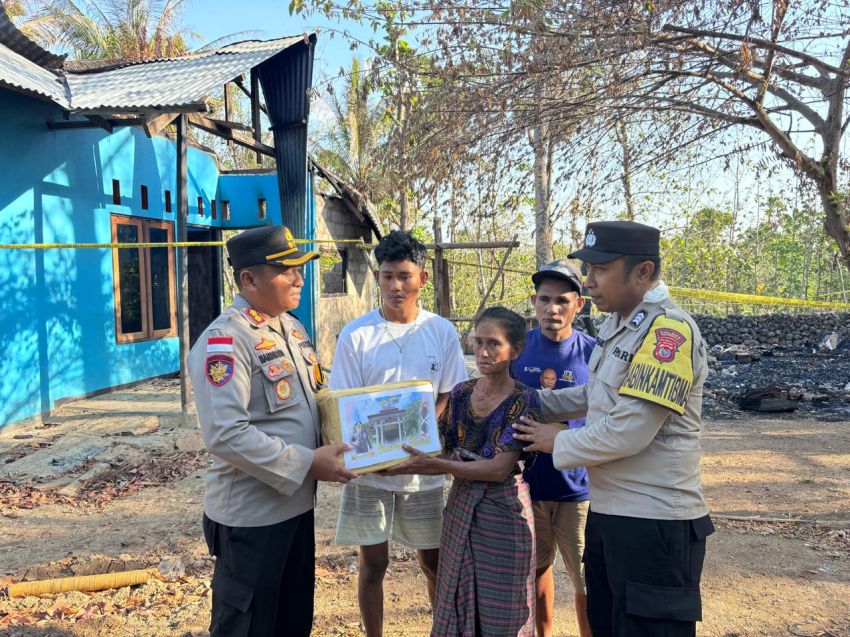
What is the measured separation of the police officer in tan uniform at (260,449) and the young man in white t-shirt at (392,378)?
36 centimetres

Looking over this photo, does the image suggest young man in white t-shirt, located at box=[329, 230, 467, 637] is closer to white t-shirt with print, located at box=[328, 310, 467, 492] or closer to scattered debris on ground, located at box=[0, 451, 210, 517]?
white t-shirt with print, located at box=[328, 310, 467, 492]

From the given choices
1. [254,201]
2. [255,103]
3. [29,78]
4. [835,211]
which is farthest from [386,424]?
[254,201]

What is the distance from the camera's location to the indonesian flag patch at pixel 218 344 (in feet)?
6.84

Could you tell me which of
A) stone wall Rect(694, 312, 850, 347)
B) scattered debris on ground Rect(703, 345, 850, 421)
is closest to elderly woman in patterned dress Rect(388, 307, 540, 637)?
scattered debris on ground Rect(703, 345, 850, 421)

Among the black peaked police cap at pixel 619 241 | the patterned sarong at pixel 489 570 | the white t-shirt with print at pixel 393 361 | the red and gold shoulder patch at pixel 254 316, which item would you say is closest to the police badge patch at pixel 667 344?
the black peaked police cap at pixel 619 241

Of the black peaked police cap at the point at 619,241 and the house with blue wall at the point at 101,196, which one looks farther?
the house with blue wall at the point at 101,196

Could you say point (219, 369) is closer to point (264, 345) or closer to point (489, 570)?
point (264, 345)

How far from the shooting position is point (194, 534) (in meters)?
4.36

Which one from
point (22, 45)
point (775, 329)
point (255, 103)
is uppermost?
point (22, 45)

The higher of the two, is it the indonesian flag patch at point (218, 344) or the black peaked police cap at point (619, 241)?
the black peaked police cap at point (619, 241)

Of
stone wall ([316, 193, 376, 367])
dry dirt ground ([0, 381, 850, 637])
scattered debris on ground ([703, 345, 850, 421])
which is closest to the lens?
dry dirt ground ([0, 381, 850, 637])

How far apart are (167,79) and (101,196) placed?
6.21 ft

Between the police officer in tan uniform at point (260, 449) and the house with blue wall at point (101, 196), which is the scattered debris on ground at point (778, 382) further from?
the police officer in tan uniform at point (260, 449)

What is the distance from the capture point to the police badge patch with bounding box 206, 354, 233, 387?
2061mm
